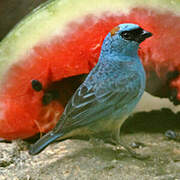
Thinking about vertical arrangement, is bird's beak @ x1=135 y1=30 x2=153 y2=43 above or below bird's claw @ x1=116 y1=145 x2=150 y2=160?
above

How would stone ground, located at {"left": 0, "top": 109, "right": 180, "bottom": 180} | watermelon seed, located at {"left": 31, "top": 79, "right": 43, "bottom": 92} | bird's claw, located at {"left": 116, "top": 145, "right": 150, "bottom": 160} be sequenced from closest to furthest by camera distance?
1. stone ground, located at {"left": 0, "top": 109, "right": 180, "bottom": 180}
2. bird's claw, located at {"left": 116, "top": 145, "right": 150, "bottom": 160}
3. watermelon seed, located at {"left": 31, "top": 79, "right": 43, "bottom": 92}

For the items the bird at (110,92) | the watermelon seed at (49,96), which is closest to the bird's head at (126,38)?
the bird at (110,92)

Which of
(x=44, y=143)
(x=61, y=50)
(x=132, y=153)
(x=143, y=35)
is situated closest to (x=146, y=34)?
(x=143, y=35)

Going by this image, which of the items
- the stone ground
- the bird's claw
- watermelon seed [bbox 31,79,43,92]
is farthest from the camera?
watermelon seed [bbox 31,79,43,92]

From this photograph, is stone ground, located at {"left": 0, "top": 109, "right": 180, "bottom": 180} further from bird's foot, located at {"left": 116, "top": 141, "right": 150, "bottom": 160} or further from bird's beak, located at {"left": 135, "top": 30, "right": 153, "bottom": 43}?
bird's beak, located at {"left": 135, "top": 30, "right": 153, "bottom": 43}

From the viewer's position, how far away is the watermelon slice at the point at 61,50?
1.40 m

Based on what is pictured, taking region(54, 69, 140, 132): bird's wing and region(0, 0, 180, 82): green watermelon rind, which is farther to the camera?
region(0, 0, 180, 82): green watermelon rind

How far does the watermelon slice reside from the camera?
4.60 ft

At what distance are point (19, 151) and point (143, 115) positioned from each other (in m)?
0.64

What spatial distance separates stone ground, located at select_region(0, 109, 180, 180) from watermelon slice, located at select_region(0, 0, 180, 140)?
0.15 m

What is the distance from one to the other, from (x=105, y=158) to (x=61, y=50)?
21.0 inches

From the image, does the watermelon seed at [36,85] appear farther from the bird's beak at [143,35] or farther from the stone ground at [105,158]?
the bird's beak at [143,35]

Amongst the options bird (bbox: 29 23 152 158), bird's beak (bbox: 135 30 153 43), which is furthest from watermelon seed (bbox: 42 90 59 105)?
bird's beak (bbox: 135 30 153 43)

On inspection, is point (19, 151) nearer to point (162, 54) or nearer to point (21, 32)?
point (21, 32)
